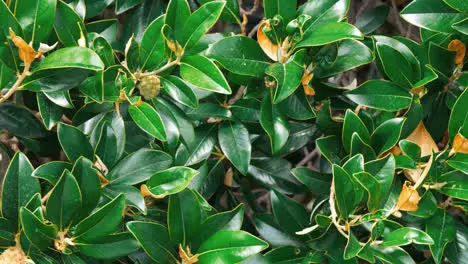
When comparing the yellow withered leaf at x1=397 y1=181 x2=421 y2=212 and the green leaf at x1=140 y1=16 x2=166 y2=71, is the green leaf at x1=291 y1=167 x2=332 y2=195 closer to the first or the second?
the yellow withered leaf at x1=397 y1=181 x2=421 y2=212

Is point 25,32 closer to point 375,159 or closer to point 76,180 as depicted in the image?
point 76,180

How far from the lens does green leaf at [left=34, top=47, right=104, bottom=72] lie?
35.2 inches

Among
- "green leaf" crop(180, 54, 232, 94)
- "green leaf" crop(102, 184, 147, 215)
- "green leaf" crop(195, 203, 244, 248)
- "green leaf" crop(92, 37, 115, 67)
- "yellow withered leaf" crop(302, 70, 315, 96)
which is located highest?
"green leaf" crop(92, 37, 115, 67)

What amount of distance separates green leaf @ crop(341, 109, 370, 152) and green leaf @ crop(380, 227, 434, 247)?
181 millimetres

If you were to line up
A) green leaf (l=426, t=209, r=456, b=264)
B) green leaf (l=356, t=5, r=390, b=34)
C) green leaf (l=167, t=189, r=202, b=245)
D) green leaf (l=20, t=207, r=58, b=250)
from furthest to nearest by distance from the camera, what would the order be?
green leaf (l=356, t=5, r=390, b=34) < green leaf (l=426, t=209, r=456, b=264) < green leaf (l=167, t=189, r=202, b=245) < green leaf (l=20, t=207, r=58, b=250)

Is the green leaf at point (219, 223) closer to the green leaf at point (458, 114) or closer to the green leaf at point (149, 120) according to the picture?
the green leaf at point (149, 120)

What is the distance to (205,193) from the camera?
126 centimetres

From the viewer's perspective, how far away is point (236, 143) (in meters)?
1.14

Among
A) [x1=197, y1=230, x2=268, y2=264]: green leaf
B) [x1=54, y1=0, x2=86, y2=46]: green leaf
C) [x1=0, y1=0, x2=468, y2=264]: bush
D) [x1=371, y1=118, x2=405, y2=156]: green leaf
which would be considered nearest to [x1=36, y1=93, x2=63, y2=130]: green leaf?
[x1=0, y1=0, x2=468, y2=264]: bush

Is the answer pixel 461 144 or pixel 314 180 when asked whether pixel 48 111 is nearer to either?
pixel 314 180

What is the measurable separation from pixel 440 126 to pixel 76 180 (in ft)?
2.20

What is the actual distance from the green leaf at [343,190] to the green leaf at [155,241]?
0.27 meters

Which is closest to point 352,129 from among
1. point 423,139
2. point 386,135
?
point 386,135

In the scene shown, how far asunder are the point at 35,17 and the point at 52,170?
231 mm
